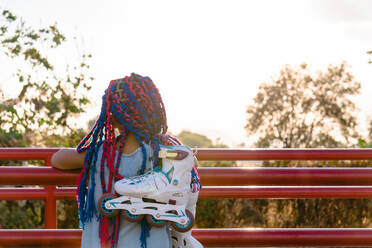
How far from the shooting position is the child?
2.24 meters

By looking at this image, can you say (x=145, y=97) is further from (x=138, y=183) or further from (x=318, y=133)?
(x=318, y=133)

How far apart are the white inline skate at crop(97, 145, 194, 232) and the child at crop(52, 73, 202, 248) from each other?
0.18ft

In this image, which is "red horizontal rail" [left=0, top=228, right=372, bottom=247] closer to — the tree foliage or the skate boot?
the skate boot

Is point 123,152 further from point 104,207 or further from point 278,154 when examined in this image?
point 278,154

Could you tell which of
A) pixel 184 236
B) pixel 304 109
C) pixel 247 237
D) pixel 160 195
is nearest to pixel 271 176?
pixel 247 237

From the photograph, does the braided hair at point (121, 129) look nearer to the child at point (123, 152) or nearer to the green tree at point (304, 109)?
the child at point (123, 152)

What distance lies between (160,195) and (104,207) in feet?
0.74

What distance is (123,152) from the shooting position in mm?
2273

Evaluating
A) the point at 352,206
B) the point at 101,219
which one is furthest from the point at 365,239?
the point at 352,206

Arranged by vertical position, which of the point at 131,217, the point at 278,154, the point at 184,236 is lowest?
the point at 184,236

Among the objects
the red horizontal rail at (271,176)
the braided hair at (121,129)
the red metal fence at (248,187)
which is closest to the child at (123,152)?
the braided hair at (121,129)

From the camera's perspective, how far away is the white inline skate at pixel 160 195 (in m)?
2.19

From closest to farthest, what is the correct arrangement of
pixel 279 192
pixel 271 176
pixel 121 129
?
pixel 121 129
pixel 271 176
pixel 279 192

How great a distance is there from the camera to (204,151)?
115 inches
